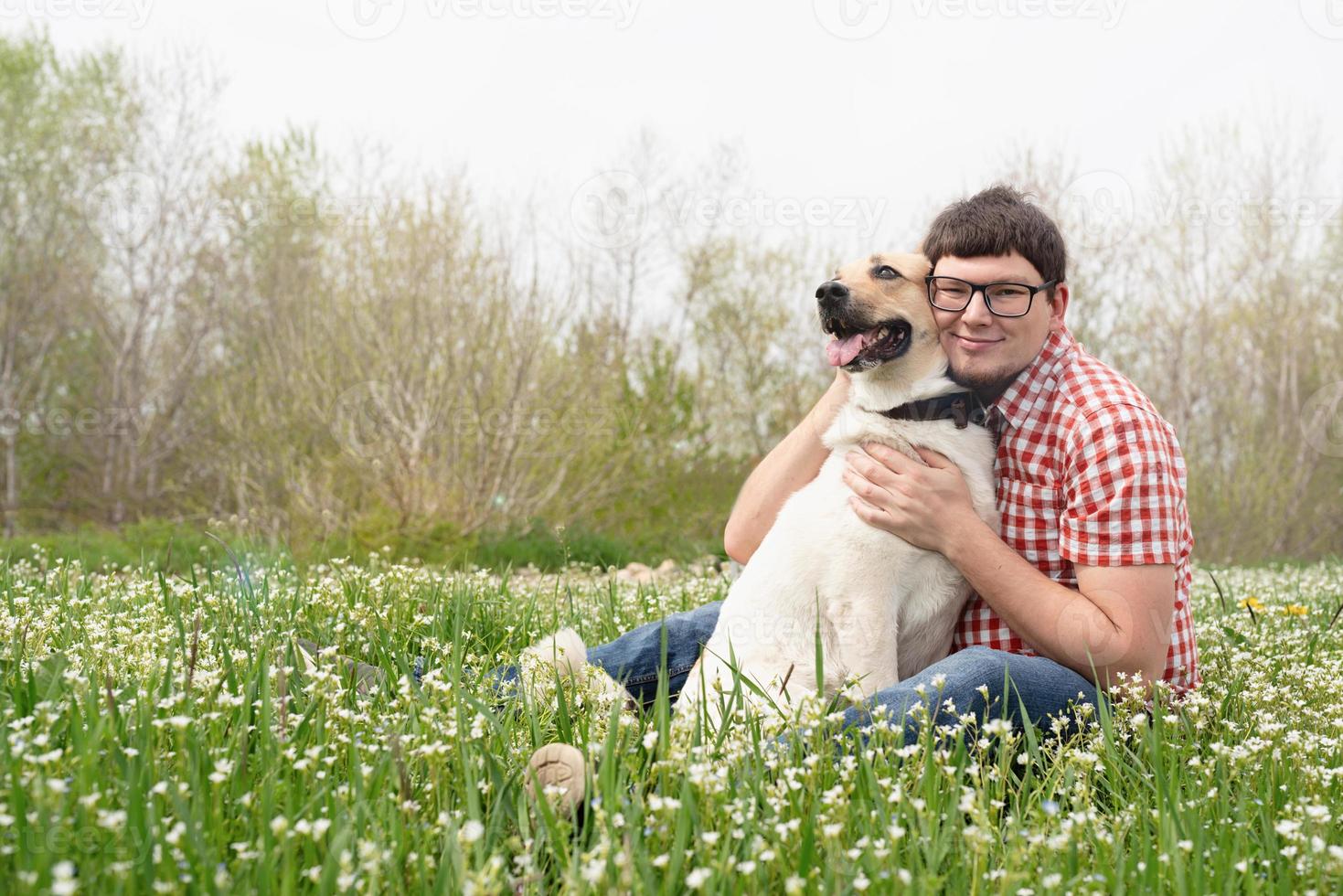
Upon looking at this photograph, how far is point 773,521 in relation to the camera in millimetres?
3359

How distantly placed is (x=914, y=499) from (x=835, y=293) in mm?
710

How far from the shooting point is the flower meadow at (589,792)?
1.53 meters

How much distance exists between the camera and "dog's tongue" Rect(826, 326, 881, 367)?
10.1 ft

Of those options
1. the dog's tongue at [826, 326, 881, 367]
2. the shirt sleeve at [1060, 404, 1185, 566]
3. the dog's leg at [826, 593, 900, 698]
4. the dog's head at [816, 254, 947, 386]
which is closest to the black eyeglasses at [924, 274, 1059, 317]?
the dog's head at [816, 254, 947, 386]

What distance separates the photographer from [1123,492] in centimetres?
256

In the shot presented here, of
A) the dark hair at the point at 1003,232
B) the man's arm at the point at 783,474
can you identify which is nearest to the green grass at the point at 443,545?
the man's arm at the point at 783,474

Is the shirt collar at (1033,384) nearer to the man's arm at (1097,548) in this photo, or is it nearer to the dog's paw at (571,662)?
the man's arm at (1097,548)

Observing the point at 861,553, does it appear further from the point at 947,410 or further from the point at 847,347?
the point at 847,347

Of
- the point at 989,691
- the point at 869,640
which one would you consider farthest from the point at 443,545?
the point at 989,691

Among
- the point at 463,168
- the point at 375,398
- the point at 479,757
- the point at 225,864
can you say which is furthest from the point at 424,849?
the point at 463,168

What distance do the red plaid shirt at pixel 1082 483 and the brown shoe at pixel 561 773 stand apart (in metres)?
1.45

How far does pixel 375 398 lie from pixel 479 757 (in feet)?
25.3

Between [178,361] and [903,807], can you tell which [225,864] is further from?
[178,361]

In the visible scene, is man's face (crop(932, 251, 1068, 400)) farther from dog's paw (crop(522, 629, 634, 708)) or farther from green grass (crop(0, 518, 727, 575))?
green grass (crop(0, 518, 727, 575))
